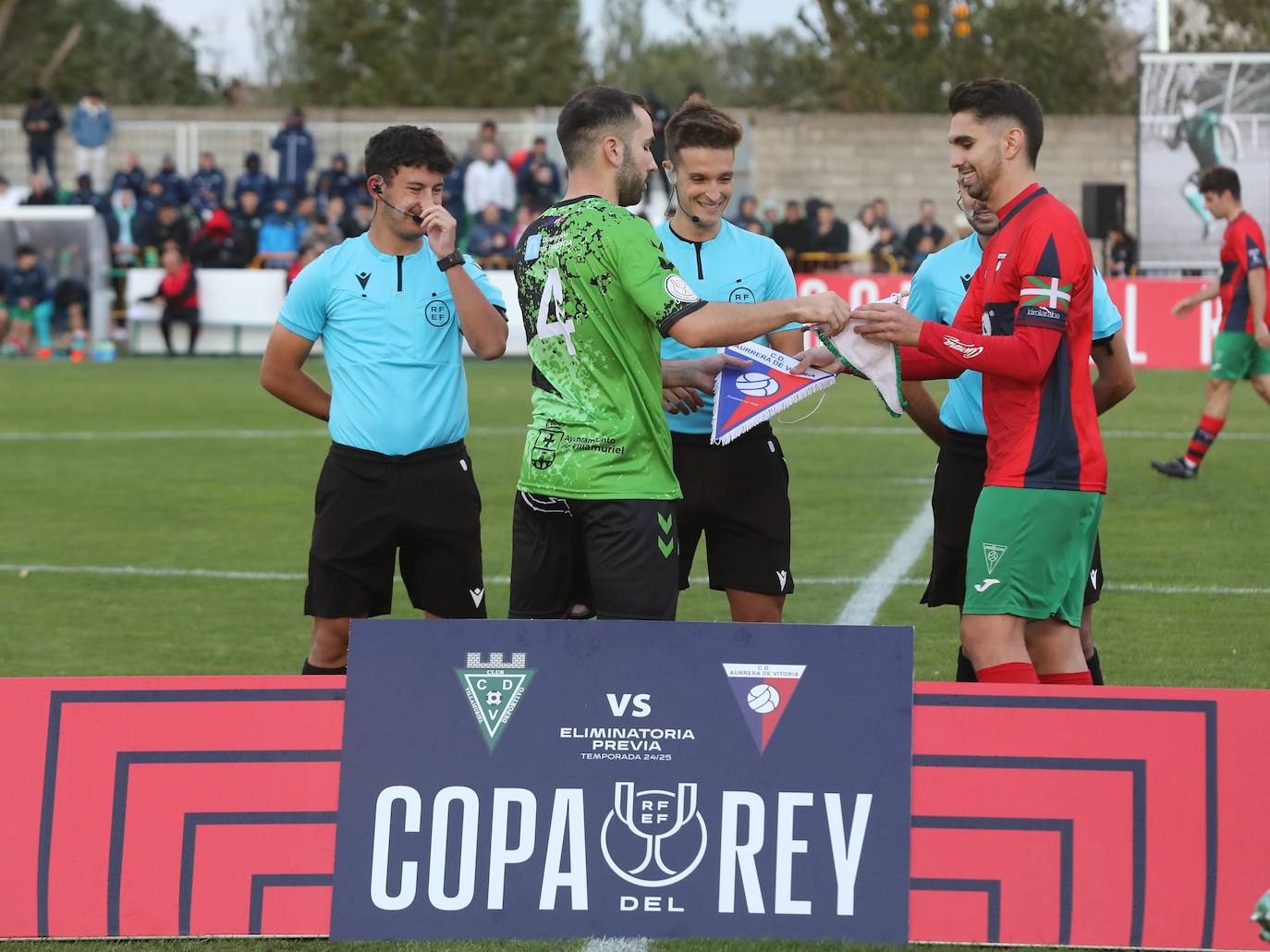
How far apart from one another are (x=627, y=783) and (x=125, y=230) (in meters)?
25.8

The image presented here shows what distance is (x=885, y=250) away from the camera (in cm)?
2816

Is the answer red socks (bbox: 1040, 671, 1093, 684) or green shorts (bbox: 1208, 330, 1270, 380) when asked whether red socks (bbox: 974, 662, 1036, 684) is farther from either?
green shorts (bbox: 1208, 330, 1270, 380)

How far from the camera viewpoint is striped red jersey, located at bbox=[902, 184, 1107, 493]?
4.64 m

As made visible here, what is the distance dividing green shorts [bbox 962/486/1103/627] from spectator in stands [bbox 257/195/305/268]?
23.5 meters

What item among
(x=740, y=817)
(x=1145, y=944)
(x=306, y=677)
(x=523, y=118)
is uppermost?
(x=523, y=118)

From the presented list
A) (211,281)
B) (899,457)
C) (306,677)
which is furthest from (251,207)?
(306,677)

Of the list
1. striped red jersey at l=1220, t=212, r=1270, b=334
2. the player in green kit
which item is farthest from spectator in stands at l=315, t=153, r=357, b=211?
the player in green kit

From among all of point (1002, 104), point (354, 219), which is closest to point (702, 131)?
point (1002, 104)

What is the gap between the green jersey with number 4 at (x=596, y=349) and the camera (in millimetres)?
4633

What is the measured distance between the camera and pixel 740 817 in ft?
14.5

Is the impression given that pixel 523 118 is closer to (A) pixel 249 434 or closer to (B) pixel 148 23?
(A) pixel 249 434

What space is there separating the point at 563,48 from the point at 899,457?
45.7 m

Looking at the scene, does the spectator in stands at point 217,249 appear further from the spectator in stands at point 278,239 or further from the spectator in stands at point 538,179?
the spectator in stands at point 538,179

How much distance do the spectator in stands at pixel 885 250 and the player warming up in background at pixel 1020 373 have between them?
2284 cm
